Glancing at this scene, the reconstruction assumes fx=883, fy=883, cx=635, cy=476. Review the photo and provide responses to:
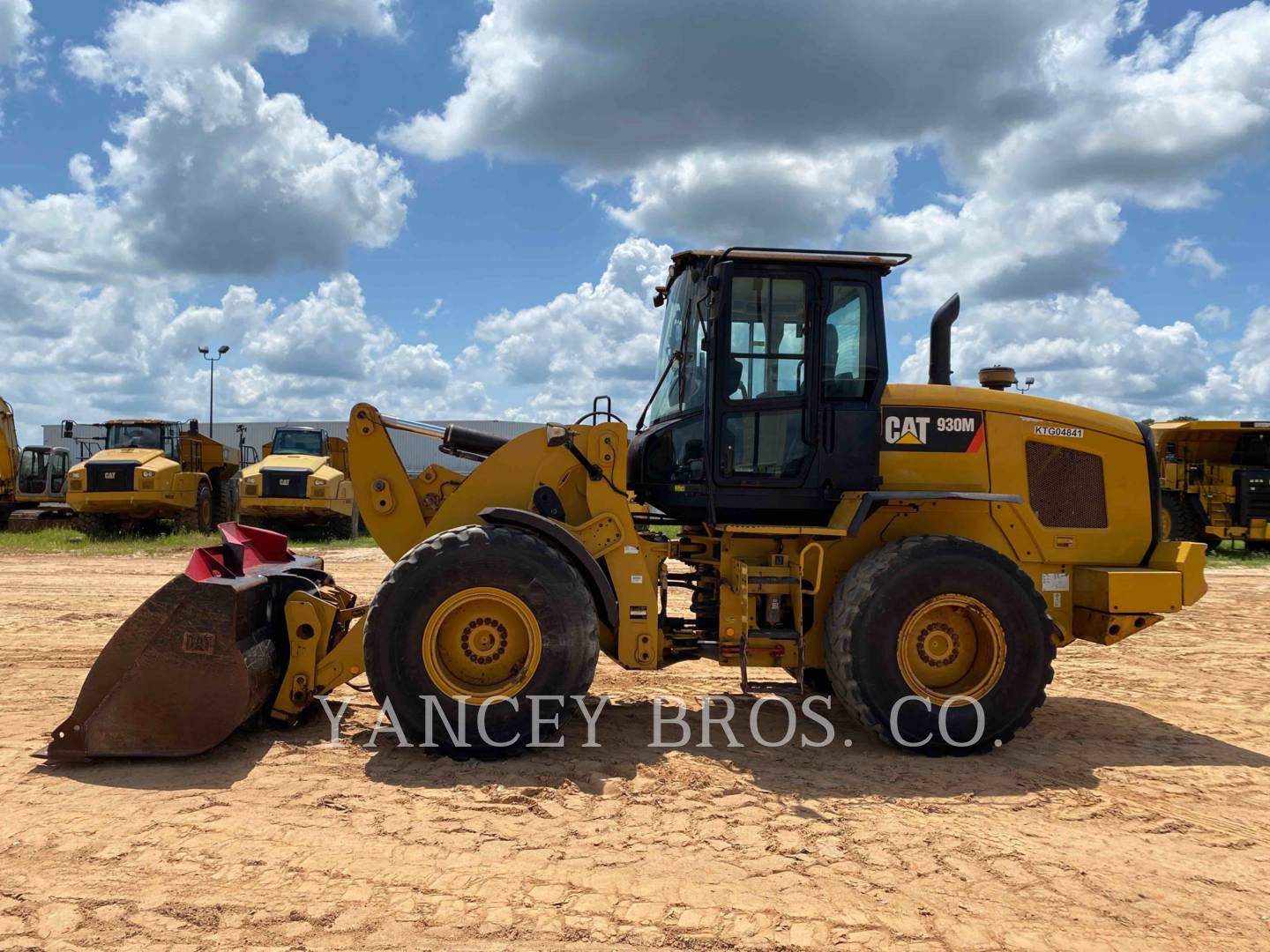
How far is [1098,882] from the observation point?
353cm

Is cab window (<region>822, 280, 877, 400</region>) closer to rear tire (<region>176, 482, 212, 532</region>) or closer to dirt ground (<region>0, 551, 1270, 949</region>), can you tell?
dirt ground (<region>0, 551, 1270, 949</region>)

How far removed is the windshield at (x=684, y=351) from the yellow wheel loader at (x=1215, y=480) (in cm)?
1600

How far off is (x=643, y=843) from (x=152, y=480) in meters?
17.7

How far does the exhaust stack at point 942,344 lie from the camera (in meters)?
6.05

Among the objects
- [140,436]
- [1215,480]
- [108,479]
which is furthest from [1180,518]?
[140,436]

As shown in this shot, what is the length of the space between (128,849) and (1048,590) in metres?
5.21

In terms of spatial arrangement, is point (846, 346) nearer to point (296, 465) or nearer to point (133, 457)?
point (296, 465)

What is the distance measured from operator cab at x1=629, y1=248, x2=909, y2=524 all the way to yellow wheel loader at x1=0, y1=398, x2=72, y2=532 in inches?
888

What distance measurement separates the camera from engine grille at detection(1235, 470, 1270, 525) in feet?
59.4

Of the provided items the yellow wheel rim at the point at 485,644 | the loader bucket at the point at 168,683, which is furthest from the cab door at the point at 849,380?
the loader bucket at the point at 168,683

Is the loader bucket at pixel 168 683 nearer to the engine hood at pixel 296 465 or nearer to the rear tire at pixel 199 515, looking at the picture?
the engine hood at pixel 296 465

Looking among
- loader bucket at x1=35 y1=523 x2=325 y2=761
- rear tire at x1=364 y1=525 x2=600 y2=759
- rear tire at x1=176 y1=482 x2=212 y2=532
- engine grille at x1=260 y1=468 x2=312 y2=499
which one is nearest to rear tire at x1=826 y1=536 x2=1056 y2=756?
rear tire at x1=364 y1=525 x2=600 y2=759

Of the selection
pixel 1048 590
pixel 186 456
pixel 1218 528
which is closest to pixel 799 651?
pixel 1048 590

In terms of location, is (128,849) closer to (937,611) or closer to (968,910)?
(968,910)
